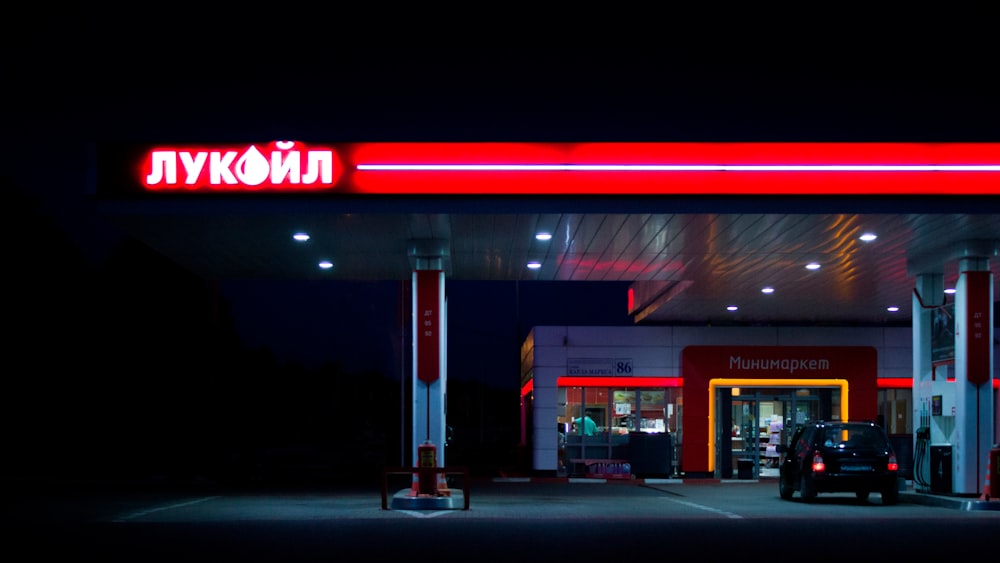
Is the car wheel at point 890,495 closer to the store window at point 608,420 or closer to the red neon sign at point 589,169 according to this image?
the red neon sign at point 589,169

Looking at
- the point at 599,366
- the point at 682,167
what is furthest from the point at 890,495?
the point at 599,366

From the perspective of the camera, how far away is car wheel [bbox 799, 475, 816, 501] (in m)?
22.2

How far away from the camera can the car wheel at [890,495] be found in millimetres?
21781

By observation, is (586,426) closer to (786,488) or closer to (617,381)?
(617,381)

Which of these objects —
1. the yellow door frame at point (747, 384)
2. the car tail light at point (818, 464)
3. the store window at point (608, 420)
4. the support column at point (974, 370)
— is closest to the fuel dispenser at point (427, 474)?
the car tail light at point (818, 464)

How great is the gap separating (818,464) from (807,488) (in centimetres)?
65

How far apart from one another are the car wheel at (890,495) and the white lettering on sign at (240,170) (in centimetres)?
1113

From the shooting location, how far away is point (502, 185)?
18.0 m

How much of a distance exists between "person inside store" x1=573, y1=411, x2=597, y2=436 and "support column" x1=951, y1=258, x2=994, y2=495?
1430 cm

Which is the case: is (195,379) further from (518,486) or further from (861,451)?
(861,451)

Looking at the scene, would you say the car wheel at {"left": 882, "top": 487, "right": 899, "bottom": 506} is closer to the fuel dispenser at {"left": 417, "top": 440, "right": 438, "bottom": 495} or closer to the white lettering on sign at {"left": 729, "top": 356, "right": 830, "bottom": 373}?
the fuel dispenser at {"left": 417, "top": 440, "right": 438, "bottom": 495}

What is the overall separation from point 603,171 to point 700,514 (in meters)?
5.29

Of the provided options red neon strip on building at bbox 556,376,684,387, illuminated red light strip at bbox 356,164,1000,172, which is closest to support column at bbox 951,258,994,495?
illuminated red light strip at bbox 356,164,1000,172

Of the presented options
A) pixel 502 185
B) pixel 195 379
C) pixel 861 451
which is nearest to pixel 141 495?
pixel 502 185
